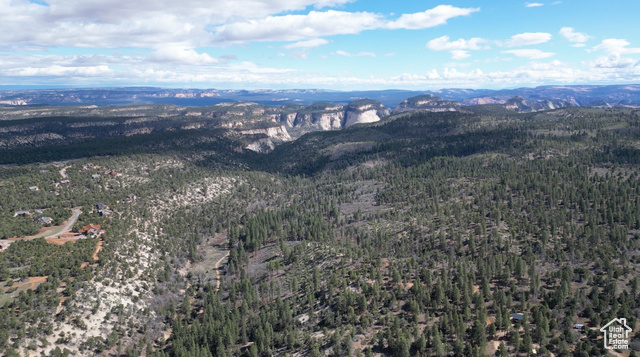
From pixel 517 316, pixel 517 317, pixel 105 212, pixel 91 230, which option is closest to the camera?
pixel 517 317

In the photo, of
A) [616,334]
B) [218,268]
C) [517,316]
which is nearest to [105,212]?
[218,268]

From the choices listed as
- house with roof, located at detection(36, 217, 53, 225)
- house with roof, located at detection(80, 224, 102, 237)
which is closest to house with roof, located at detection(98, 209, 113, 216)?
house with roof, located at detection(80, 224, 102, 237)

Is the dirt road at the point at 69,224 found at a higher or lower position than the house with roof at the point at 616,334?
higher

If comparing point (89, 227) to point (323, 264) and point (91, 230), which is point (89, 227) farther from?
point (323, 264)

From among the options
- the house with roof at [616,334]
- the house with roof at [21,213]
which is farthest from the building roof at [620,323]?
the house with roof at [21,213]

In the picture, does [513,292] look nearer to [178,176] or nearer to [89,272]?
[89,272]

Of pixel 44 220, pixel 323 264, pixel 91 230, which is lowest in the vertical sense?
pixel 323 264

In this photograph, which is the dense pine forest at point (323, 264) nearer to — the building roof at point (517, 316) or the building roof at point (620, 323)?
the building roof at point (517, 316)
